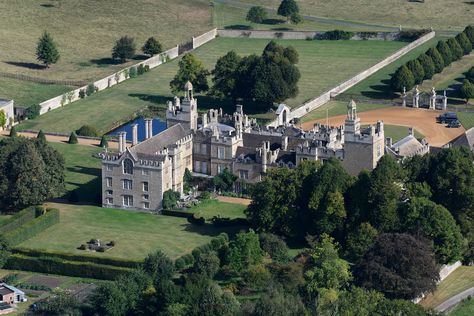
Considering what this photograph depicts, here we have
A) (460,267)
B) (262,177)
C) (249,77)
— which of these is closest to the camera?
(460,267)

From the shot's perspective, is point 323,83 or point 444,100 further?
point 323,83

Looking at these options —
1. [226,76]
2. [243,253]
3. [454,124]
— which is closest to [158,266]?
[243,253]

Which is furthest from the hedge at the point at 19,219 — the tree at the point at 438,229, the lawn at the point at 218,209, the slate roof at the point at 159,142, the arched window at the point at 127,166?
the tree at the point at 438,229

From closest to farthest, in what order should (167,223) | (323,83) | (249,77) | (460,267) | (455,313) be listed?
(455,313) < (460,267) < (167,223) < (249,77) < (323,83)

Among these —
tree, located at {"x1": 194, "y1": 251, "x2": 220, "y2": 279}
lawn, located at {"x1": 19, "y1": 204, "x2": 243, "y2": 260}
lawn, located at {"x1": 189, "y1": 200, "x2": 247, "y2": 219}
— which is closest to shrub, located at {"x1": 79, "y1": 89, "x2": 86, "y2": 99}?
lawn, located at {"x1": 19, "y1": 204, "x2": 243, "y2": 260}

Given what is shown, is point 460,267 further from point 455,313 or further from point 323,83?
point 323,83

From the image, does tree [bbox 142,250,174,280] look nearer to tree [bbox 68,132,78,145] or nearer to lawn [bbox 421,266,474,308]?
lawn [bbox 421,266,474,308]

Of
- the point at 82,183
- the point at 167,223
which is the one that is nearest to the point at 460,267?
the point at 167,223
